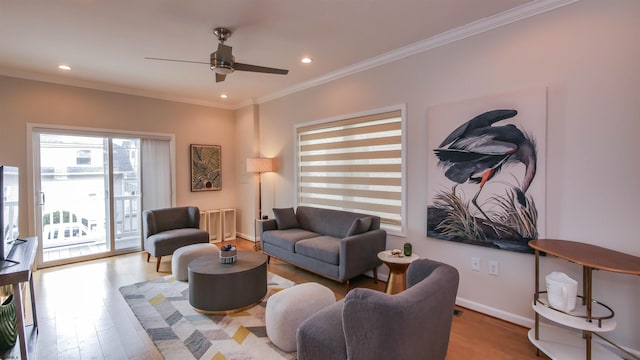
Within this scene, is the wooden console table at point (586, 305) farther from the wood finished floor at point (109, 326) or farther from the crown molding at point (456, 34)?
the crown molding at point (456, 34)

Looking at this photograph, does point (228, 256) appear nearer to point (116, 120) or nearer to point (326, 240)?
point (326, 240)

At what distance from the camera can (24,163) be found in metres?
4.10

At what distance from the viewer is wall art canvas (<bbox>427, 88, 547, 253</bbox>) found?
252 centimetres

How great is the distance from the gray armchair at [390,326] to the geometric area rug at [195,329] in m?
0.70

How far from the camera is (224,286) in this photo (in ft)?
9.17

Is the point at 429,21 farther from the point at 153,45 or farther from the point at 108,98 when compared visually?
the point at 108,98

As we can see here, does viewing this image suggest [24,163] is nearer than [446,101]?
No

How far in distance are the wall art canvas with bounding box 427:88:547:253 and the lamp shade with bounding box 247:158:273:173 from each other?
293 centimetres


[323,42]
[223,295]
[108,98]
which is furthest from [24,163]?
[323,42]

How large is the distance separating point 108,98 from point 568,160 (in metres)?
6.00

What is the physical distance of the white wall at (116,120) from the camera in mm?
4055

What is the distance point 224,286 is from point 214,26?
2.46 meters

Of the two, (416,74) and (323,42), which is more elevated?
(323,42)

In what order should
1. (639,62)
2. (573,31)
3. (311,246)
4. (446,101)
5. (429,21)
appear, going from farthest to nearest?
(311,246) → (446,101) → (429,21) → (573,31) → (639,62)
